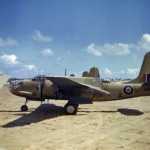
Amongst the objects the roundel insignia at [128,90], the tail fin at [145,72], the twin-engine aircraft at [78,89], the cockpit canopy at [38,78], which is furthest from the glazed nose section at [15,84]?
the tail fin at [145,72]

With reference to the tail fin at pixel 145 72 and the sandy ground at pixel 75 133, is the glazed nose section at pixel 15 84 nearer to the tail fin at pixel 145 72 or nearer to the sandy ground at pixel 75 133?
the sandy ground at pixel 75 133

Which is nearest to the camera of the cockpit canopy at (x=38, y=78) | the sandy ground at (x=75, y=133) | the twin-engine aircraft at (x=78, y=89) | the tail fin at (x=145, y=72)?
the sandy ground at (x=75, y=133)

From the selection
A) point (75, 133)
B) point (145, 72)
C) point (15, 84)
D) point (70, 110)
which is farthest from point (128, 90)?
Result: point (75, 133)

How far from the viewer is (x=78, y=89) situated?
19609mm

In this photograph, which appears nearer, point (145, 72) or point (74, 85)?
point (74, 85)

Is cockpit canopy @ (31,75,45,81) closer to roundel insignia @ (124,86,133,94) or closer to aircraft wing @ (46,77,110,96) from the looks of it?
aircraft wing @ (46,77,110,96)

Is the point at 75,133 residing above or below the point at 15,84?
below

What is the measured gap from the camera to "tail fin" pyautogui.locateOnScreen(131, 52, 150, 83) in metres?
21.3

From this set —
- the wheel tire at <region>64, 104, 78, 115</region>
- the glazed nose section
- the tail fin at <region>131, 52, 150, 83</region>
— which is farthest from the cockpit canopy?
the tail fin at <region>131, 52, 150, 83</region>

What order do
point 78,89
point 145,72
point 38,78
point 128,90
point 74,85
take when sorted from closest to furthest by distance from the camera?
point 74,85, point 78,89, point 38,78, point 128,90, point 145,72

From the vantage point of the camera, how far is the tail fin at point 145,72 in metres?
21.3

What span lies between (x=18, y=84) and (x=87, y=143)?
37.1 feet

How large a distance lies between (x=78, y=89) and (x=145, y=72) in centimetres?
624

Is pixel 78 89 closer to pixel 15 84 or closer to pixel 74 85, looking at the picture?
pixel 74 85
